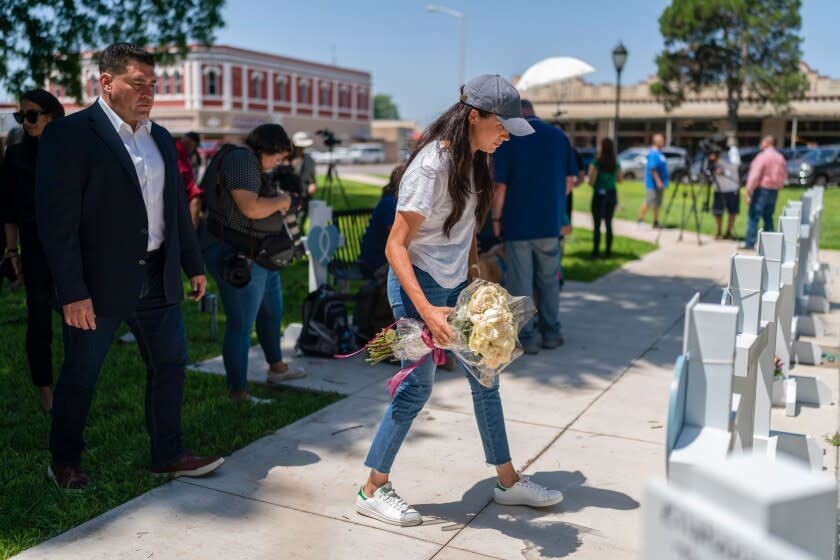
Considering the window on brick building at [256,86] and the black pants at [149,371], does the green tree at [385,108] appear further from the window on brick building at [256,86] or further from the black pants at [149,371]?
the black pants at [149,371]

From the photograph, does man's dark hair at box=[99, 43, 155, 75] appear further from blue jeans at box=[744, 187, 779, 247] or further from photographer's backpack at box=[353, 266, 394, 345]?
blue jeans at box=[744, 187, 779, 247]

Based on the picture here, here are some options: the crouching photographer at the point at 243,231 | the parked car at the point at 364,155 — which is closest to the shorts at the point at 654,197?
the crouching photographer at the point at 243,231

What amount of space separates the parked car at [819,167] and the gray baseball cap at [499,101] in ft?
95.8

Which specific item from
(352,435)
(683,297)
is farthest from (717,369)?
(683,297)

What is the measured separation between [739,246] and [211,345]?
31.2 ft

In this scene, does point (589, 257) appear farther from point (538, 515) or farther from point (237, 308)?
point (538, 515)

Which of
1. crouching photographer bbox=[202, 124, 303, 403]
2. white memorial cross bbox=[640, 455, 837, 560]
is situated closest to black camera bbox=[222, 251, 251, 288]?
crouching photographer bbox=[202, 124, 303, 403]

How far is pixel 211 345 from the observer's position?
6.71 m

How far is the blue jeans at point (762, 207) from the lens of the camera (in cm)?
1246

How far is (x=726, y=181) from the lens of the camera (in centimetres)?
1376

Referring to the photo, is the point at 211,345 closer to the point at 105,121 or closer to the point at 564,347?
the point at 564,347

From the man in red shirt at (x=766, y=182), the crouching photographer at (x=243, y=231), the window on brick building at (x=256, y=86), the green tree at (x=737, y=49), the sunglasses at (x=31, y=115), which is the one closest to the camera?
the sunglasses at (x=31, y=115)

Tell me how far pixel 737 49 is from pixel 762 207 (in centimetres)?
4024

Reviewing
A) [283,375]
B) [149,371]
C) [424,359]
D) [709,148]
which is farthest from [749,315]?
[709,148]
